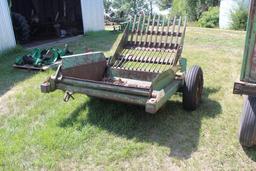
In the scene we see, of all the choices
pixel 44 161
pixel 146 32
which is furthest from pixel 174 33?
pixel 44 161

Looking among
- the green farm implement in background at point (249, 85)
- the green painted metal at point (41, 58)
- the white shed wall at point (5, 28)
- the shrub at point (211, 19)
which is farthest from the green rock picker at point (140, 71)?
the shrub at point (211, 19)

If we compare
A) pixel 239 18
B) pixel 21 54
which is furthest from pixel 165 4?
pixel 21 54

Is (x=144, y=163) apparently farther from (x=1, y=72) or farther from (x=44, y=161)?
(x=1, y=72)

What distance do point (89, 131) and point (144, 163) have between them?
84 cm

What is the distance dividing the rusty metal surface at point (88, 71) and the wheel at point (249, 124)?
2.05 metres

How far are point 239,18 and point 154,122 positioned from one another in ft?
40.2

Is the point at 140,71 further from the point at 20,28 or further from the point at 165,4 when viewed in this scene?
the point at 165,4

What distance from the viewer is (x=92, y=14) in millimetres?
11000

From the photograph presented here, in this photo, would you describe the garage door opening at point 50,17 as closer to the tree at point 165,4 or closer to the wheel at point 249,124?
the wheel at point 249,124

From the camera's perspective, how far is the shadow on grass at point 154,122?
3100mm

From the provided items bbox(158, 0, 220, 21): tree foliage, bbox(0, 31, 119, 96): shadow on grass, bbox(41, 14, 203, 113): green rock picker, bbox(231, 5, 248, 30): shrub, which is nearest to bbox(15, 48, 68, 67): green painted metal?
bbox(0, 31, 119, 96): shadow on grass

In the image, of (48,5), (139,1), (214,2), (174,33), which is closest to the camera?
(174,33)

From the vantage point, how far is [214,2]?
72.0 feet

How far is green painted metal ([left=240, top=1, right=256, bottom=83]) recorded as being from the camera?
92.0 inches
